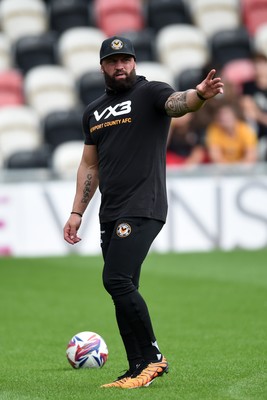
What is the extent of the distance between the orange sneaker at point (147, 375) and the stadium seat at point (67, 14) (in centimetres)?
1768

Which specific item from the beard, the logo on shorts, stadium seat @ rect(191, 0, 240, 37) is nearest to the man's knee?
the logo on shorts

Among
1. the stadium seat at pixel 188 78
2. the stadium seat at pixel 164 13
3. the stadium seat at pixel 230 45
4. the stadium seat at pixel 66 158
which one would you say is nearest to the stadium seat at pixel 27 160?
the stadium seat at pixel 66 158

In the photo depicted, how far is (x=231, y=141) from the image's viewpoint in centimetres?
1905

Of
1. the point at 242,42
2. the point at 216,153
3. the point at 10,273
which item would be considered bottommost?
the point at 10,273

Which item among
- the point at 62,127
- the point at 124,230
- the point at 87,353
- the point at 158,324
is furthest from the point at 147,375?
the point at 62,127

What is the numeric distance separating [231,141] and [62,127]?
353 cm

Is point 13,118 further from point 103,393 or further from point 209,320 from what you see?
point 103,393

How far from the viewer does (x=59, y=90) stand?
22562 millimetres

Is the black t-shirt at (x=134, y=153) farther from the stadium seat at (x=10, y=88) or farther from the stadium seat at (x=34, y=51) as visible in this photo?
the stadium seat at (x=34, y=51)

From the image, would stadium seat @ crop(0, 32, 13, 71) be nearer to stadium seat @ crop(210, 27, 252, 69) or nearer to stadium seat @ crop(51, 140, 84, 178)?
stadium seat @ crop(51, 140, 84, 178)

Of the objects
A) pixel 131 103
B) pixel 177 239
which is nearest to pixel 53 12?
pixel 177 239

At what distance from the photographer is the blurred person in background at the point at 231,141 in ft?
61.9

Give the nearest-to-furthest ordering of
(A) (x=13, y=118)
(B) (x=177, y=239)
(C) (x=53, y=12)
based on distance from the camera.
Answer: (B) (x=177, y=239) < (A) (x=13, y=118) < (C) (x=53, y=12)

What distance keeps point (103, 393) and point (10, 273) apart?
9.07 meters
